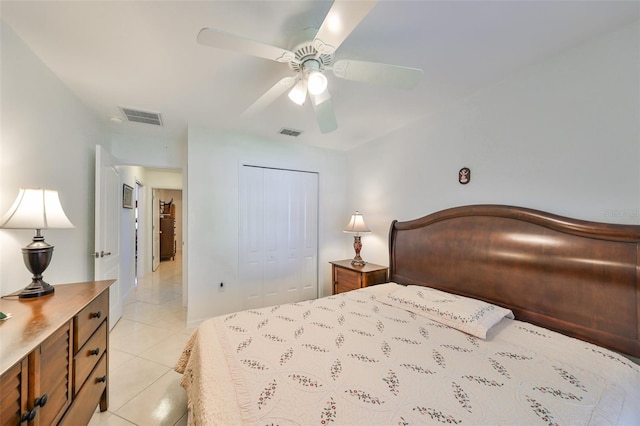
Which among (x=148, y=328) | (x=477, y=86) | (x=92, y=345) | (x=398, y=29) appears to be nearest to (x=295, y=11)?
(x=398, y=29)

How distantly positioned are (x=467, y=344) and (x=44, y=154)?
2991 mm

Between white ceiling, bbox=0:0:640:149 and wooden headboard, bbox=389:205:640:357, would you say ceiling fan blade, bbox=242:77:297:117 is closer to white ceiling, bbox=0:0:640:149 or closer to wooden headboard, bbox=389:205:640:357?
white ceiling, bbox=0:0:640:149

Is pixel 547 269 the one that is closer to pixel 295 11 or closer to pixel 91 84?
pixel 295 11

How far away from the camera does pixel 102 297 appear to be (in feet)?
5.40

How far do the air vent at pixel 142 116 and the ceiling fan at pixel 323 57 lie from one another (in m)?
1.59

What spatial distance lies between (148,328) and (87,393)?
67.7 inches

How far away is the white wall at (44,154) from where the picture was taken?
1.45 meters

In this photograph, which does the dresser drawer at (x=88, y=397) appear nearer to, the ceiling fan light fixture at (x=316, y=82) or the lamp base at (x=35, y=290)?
the lamp base at (x=35, y=290)

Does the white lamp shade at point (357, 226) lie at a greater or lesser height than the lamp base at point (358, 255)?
greater

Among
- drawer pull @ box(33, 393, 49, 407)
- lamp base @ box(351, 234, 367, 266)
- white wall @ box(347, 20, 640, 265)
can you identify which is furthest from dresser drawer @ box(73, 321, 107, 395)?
white wall @ box(347, 20, 640, 265)

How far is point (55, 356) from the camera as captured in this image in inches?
43.1

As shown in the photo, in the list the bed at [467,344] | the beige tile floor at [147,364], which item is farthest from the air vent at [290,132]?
the beige tile floor at [147,364]

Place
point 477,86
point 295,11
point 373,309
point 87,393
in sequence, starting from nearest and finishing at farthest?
point 295,11
point 87,393
point 373,309
point 477,86

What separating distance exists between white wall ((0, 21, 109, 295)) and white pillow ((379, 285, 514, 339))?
249cm
